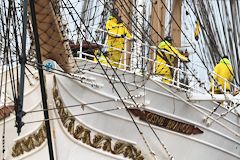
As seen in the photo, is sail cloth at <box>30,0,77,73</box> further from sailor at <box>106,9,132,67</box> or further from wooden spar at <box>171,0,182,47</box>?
wooden spar at <box>171,0,182,47</box>

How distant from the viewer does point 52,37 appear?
6.58 m

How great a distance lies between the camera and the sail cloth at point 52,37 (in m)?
6.32

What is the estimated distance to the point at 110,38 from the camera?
8.63 meters

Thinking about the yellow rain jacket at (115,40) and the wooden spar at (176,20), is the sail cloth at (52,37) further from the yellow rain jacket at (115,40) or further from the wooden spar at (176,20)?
the wooden spar at (176,20)

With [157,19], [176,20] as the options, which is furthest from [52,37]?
[176,20]

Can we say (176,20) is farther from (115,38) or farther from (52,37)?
(52,37)

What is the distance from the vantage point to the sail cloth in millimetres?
6315

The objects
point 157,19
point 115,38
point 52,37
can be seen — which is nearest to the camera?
point 52,37

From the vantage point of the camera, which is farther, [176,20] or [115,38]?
[176,20]

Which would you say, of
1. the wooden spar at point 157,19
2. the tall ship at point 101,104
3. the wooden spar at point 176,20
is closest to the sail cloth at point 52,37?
the tall ship at point 101,104

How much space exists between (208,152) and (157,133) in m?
1.06

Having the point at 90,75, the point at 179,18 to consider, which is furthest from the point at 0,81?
the point at 179,18

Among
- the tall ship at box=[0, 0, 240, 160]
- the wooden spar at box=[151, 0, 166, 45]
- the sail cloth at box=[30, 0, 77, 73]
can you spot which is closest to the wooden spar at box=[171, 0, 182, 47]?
the wooden spar at box=[151, 0, 166, 45]

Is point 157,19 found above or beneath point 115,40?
above
